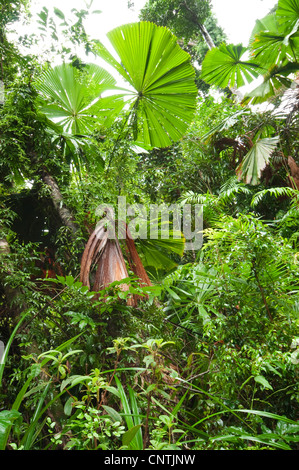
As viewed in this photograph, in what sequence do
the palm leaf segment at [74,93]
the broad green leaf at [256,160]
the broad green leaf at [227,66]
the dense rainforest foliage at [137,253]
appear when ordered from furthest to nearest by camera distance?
the broad green leaf at [227,66]
the broad green leaf at [256,160]
the palm leaf segment at [74,93]
the dense rainforest foliage at [137,253]

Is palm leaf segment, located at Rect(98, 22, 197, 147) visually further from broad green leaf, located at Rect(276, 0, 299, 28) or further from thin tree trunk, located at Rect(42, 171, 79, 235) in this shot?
broad green leaf, located at Rect(276, 0, 299, 28)

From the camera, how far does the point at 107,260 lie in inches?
84.4

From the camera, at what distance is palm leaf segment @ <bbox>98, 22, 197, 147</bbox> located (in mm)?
2617

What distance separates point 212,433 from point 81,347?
0.91 metres

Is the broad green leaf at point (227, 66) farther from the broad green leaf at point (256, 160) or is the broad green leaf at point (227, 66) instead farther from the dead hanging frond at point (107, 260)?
the dead hanging frond at point (107, 260)

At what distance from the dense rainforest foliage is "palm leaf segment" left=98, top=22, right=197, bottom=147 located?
12 mm

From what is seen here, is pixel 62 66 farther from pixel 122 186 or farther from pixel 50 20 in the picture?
pixel 122 186

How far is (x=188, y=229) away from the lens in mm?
3902

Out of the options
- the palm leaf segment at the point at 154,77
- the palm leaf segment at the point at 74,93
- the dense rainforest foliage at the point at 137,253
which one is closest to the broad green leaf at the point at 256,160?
the dense rainforest foliage at the point at 137,253

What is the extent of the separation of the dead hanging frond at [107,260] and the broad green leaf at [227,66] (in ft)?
9.51

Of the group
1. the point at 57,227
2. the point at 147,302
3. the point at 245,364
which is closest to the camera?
the point at 245,364

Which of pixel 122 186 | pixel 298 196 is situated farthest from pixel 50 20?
pixel 298 196

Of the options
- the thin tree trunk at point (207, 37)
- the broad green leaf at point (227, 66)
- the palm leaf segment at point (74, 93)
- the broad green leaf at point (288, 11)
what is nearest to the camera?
the palm leaf segment at point (74, 93)

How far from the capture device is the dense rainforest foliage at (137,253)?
1641 mm
